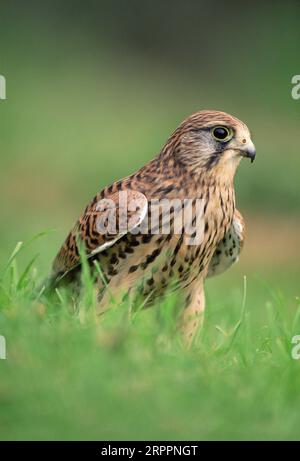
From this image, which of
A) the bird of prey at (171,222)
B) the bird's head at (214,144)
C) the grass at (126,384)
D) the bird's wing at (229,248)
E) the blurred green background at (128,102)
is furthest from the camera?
the blurred green background at (128,102)

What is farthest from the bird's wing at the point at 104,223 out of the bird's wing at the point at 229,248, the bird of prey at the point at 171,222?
the bird's wing at the point at 229,248

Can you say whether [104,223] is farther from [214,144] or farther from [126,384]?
[126,384]

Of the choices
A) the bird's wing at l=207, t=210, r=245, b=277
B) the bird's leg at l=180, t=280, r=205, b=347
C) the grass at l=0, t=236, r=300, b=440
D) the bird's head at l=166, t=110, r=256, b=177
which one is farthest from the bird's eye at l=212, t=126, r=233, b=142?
the grass at l=0, t=236, r=300, b=440

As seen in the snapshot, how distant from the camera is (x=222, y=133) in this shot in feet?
17.1

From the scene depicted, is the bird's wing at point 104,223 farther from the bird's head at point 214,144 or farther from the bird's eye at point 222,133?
the bird's eye at point 222,133

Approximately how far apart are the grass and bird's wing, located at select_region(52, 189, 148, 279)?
652 millimetres

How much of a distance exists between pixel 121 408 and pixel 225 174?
165 centimetres

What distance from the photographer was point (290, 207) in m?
12.6

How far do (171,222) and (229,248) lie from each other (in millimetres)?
640

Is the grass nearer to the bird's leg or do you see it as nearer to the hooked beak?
the bird's leg

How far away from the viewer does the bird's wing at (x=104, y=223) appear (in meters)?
5.03

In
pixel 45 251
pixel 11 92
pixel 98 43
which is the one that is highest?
pixel 98 43
